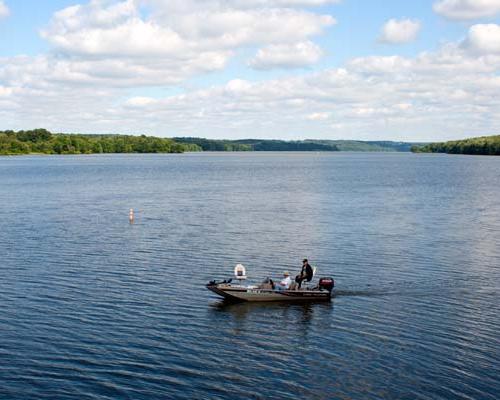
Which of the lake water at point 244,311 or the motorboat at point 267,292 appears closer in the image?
the lake water at point 244,311

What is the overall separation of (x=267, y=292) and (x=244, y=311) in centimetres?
270

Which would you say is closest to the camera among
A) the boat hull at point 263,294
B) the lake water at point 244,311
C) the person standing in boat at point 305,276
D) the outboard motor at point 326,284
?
the lake water at point 244,311

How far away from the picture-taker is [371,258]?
5588cm

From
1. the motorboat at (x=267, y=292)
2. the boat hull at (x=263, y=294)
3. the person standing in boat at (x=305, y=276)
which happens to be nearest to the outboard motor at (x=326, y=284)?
the motorboat at (x=267, y=292)

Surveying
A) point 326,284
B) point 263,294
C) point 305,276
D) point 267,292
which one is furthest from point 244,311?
point 326,284

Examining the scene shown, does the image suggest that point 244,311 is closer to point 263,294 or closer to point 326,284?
point 263,294

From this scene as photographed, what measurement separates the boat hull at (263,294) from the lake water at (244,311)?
0.97 m

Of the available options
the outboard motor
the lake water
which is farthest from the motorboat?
the lake water

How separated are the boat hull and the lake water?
0.97m

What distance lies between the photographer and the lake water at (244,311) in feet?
93.7

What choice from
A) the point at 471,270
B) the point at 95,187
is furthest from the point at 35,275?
the point at 95,187

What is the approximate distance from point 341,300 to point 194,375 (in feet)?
53.1

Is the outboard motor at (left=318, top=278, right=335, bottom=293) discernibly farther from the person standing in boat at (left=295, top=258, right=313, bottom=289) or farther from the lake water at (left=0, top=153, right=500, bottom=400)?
the person standing in boat at (left=295, top=258, right=313, bottom=289)

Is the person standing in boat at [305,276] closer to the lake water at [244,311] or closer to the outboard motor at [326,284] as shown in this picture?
the outboard motor at [326,284]
